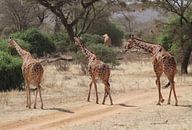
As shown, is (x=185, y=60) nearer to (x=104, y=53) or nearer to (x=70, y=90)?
(x=104, y=53)

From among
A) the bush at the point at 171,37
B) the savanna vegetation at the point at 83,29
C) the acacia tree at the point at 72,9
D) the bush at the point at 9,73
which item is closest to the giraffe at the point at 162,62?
the bush at the point at 9,73

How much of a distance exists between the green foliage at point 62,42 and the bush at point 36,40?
1.97 meters

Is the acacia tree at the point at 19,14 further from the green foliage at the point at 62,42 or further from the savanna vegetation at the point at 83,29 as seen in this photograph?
the green foliage at the point at 62,42

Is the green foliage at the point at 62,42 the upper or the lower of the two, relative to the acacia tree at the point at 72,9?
lower

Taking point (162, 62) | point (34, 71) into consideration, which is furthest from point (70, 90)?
point (162, 62)

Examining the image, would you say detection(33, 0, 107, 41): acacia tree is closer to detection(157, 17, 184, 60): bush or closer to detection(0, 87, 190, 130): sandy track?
detection(157, 17, 184, 60): bush

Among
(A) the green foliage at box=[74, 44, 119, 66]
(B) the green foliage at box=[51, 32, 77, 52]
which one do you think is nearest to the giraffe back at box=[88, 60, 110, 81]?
(A) the green foliage at box=[74, 44, 119, 66]

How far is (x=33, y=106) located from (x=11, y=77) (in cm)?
459

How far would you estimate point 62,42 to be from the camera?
40.3 meters

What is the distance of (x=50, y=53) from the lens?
3766cm

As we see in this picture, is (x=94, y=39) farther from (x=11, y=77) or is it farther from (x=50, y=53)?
(x=11, y=77)

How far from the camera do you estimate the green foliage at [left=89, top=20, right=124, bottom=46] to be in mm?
51781

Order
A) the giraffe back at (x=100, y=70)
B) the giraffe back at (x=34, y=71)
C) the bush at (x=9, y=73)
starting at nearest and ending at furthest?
the giraffe back at (x=34, y=71), the giraffe back at (x=100, y=70), the bush at (x=9, y=73)

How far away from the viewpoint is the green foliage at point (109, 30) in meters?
51.8
